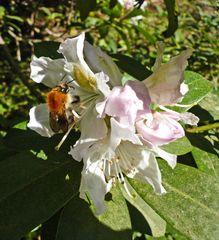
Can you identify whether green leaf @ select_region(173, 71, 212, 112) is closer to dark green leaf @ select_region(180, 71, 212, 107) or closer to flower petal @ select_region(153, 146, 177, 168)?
dark green leaf @ select_region(180, 71, 212, 107)

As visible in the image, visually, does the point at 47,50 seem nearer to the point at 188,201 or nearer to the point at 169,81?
the point at 169,81

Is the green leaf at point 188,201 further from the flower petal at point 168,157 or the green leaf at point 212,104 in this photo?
the green leaf at point 212,104

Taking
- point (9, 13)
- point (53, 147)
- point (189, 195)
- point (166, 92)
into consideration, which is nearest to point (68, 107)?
point (53, 147)

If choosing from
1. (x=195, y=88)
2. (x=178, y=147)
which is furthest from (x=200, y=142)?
(x=178, y=147)

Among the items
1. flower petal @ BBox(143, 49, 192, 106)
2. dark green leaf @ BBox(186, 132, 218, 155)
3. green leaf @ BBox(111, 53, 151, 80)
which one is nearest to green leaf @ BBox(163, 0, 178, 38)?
green leaf @ BBox(111, 53, 151, 80)

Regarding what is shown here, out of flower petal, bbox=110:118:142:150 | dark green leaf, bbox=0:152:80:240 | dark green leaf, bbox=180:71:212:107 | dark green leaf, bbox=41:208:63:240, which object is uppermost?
flower petal, bbox=110:118:142:150

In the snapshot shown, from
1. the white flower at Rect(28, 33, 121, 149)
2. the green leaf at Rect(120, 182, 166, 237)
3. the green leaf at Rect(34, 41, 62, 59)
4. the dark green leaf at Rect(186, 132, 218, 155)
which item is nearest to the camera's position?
the white flower at Rect(28, 33, 121, 149)

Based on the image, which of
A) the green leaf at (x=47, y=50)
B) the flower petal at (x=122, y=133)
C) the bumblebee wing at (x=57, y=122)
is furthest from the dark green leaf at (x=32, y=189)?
the green leaf at (x=47, y=50)
